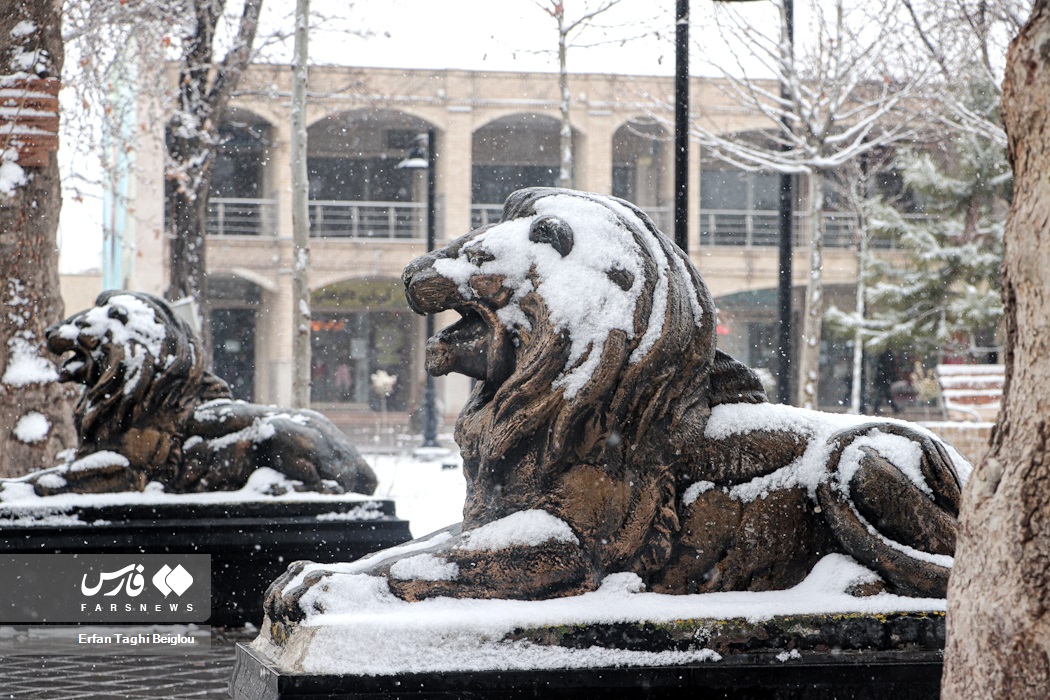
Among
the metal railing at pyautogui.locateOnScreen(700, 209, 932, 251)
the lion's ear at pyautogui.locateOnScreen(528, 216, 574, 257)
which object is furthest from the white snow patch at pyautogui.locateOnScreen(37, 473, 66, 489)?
the metal railing at pyautogui.locateOnScreen(700, 209, 932, 251)

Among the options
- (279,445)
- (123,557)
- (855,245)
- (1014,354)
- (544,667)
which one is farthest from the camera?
(855,245)

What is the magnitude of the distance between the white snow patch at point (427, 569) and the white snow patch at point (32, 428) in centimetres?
759

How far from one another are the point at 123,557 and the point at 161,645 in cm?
58

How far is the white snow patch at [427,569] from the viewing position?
11.8 ft

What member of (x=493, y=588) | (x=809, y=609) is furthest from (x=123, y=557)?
(x=809, y=609)

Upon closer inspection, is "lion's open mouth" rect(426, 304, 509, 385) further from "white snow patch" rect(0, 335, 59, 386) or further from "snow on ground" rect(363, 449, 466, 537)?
"white snow patch" rect(0, 335, 59, 386)

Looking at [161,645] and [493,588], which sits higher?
[493,588]

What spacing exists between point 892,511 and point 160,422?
16.0ft

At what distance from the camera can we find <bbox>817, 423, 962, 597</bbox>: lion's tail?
3811mm

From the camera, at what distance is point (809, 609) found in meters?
3.69

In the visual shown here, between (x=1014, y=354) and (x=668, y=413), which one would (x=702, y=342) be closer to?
(x=668, y=413)

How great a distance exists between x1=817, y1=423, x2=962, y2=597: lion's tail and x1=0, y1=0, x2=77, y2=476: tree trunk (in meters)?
8.12

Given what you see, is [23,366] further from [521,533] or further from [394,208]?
[394,208]

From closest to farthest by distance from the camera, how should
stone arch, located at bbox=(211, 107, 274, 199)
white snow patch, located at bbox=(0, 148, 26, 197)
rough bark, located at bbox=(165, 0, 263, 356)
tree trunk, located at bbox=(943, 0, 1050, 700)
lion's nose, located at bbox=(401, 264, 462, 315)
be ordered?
tree trunk, located at bbox=(943, 0, 1050, 700) < lion's nose, located at bbox=(401, 264, 462, 315) < white snow patch, located at bbox=(0, 148, 26, 197) < rough bark, located at bbox=(165, 0, 263, 356) < stone arch, located at bbox=(211, 107, 274, 199)
